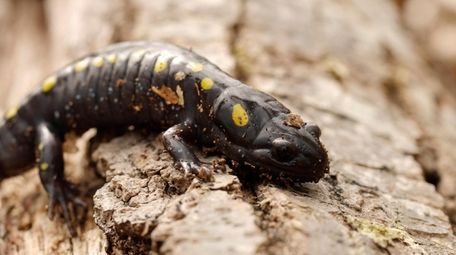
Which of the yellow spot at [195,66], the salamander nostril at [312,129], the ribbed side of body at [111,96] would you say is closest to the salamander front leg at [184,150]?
the ribbed side of body at [111,96]

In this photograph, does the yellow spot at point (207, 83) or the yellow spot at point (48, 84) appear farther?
the yellow spot at point (48, 84)

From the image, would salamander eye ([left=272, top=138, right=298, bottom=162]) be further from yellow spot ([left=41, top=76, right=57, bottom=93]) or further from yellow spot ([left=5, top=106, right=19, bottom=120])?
yellow spot ([left=5, top=106, right=19, bottom=120])

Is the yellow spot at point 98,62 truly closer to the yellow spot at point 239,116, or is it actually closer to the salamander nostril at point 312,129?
the yellow spot at point 239,116

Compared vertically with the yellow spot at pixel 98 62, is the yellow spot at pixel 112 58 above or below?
above

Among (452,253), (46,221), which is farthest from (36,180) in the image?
(452,253)

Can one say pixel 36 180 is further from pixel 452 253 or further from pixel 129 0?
pixel 452 253
